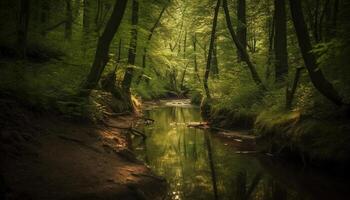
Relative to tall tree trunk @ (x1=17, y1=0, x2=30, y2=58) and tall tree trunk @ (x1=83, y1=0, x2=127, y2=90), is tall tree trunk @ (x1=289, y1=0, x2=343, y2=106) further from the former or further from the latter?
tall tree trunk @ (x1=17, y1=0, x2=30, y2=58)

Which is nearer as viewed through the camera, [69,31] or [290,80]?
[290,80]

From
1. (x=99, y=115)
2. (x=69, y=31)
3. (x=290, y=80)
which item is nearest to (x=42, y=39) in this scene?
(x=69, y=31)

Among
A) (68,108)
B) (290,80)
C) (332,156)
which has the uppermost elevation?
(290,80)

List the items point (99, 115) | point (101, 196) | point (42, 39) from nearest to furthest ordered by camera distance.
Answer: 1. point (101, 196)
2. point (99, 115)
3. point (42, 39)

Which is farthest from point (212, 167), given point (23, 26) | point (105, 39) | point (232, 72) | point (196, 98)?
point (196, 98)

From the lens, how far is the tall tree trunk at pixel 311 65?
10.3m

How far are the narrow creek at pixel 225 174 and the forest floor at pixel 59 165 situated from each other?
1.02m

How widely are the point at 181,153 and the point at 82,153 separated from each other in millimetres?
4815

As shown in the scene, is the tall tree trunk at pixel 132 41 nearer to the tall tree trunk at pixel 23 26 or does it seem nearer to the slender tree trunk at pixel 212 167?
the slender tree trunk at pixel 212 167

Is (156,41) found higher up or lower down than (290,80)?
higher up

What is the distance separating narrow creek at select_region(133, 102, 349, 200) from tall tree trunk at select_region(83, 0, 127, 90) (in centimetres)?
308

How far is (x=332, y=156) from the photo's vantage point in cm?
947

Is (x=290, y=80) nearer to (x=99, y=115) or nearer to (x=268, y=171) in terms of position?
(x=268, y=171)

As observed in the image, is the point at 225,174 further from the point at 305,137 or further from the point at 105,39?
the point at 105,39
